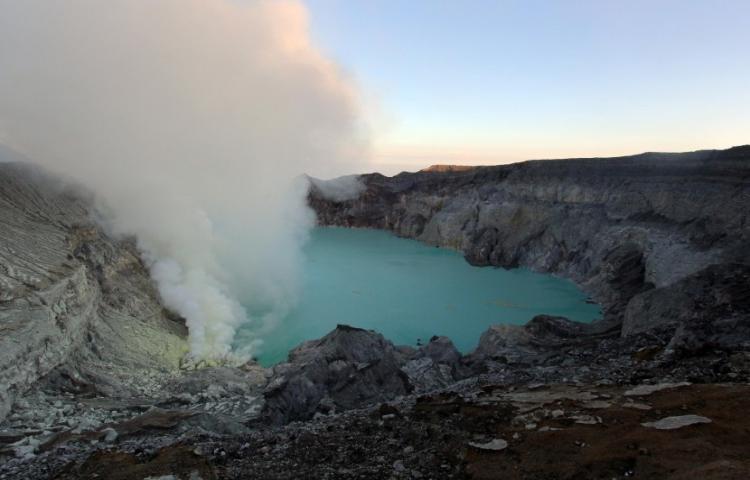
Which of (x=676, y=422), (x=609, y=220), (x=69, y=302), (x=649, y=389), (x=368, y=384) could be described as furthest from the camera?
(x=609, y=220)

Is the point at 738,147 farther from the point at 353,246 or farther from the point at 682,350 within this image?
the point at 353,246

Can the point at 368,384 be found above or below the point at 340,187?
below

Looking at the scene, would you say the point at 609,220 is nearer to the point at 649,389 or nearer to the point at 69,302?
the point at 649,389

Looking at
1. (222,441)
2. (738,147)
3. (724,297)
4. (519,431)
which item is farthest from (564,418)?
(738,147)

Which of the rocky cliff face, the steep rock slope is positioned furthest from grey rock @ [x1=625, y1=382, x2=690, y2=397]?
the steep rock slope

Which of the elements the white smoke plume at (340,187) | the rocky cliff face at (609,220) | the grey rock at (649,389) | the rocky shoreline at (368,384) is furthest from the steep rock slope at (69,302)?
the white smoke plume at (340,187)

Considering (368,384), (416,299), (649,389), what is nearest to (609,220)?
(416,299)
